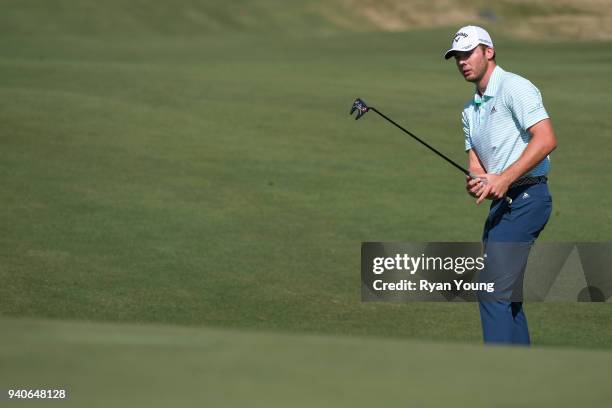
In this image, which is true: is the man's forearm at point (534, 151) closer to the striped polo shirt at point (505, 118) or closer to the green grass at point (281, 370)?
the striped polo shirt at point (505, 118)

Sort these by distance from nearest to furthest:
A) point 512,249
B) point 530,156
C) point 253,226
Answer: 1. point 530,156
2. point 512,249
3. point 253,226

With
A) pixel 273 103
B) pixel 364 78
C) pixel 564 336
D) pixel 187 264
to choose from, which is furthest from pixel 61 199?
pixel 364 78

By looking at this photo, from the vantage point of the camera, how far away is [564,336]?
888 centimetres

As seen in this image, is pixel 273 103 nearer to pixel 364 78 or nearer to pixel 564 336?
pixel 364 78

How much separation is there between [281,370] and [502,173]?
3.64 m

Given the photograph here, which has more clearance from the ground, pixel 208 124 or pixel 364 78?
pixel 364 78

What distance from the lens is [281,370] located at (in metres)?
3.33

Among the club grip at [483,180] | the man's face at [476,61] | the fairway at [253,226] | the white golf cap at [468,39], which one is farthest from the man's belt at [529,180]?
the fairway at [253,226]

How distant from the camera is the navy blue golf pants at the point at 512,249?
22.6 feet

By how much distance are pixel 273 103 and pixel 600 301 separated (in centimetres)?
1026

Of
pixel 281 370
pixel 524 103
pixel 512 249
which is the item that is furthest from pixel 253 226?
pixel 281 370

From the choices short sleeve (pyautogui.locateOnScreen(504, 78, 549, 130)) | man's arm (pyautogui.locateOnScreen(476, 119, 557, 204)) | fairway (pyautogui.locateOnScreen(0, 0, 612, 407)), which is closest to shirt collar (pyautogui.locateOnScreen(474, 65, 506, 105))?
short sleeve (pyautogui.locateOnScreen(504, 78, 549, 130))

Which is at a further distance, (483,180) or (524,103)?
(483,180)

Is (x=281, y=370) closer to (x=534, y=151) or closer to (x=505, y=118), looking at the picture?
(x=534, y=151)
